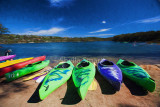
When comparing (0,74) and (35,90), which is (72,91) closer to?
(35,90)

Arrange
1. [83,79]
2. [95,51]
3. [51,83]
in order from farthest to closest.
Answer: [95,51] → [83,79] → [51,83]

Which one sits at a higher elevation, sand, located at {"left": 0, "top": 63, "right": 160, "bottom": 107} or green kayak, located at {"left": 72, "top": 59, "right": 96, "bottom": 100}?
green kayak, located at {"left": 72, "top": 59, "right": 96, "bottom": 100}

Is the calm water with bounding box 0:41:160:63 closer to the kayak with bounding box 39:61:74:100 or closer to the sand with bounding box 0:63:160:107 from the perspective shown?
the kayak with bounding box 39:61:74:100

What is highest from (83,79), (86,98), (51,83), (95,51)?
(83,79)

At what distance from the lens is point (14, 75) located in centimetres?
481

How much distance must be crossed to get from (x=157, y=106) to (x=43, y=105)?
4.48 meters

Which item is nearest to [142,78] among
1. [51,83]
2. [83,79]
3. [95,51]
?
[83,79]

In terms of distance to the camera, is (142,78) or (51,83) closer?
(51,83)

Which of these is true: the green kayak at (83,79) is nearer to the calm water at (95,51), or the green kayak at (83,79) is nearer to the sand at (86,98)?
the sand at (86,98)

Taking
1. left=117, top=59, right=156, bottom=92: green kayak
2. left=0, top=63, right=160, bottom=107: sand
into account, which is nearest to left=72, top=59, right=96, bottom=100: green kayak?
left=0, top=63, right=160, bottom=107: sand

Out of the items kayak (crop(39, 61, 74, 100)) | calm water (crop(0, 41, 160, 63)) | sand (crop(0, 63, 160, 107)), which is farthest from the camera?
calm water (crop(0, 41, 160, 63))

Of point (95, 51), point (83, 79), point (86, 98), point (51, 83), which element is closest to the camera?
point (86, 98)

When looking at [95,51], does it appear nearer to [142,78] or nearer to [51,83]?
[142,78]

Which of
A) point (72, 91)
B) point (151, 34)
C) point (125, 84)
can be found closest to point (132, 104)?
point (125, 84)
